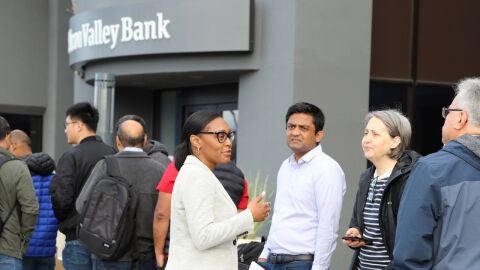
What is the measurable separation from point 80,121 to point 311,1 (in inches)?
180

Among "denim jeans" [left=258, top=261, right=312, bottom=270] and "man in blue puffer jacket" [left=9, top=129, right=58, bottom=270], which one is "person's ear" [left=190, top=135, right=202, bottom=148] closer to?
"denim jeans" [left=258, top=261, right=312, bottom=270]

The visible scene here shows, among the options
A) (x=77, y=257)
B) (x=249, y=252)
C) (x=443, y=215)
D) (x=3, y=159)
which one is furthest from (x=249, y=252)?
(x=443, y=215)

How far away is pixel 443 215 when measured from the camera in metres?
3.82

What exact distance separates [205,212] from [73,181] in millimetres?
3015

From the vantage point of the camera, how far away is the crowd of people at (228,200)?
3834 mm

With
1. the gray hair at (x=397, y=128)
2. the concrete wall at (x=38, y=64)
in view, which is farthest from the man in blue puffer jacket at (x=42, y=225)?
the concrete wall at (x=38, y=64)

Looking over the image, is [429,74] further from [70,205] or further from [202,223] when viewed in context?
[202,223]

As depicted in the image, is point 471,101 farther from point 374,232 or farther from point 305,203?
point 305,203

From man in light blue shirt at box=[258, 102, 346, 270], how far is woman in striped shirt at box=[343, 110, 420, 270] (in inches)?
13.9

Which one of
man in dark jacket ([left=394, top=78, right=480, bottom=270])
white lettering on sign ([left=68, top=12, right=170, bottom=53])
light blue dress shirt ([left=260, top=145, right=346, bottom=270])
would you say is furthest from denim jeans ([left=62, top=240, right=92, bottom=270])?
white lettering on sign ([left=68, top=12, right=170, bottom=53])

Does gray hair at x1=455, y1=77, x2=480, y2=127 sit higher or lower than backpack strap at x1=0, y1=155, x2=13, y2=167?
higher

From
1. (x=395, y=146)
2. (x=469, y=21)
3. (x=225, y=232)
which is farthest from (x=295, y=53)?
(x=225, y=232)

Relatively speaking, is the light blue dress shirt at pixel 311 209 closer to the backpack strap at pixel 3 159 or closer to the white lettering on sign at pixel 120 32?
the backpack strap at pixel 3 159

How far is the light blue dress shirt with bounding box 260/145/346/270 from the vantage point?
18.7ft
